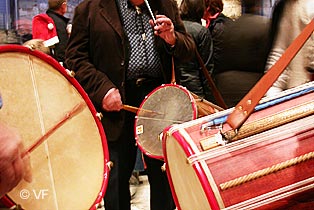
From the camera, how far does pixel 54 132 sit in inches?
79.4

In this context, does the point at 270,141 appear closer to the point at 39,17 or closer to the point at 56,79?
the point at 56,79

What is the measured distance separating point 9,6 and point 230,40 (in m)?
2.20

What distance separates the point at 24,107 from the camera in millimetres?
1950

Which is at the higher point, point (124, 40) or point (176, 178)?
point (124, 40)

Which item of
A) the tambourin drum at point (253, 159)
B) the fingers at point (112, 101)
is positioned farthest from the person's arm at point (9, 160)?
the fingers at point (112, 101)

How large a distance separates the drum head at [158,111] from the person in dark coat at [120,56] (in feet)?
0.32

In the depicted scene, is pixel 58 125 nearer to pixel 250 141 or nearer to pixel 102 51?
pixel 102 51

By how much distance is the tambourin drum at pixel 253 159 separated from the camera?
53.8 inches

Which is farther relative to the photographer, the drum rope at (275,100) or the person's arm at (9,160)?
the drum rope at (275,100)

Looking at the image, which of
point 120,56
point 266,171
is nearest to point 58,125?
point 120,56

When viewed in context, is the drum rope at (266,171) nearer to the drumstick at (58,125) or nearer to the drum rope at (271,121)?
the drum rope at (271,121)

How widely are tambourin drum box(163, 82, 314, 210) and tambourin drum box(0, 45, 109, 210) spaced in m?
0.65

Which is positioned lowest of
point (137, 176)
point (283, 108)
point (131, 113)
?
point (137, 176)

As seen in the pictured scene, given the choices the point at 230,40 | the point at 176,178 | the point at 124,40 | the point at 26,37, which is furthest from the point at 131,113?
the point at 26,37
